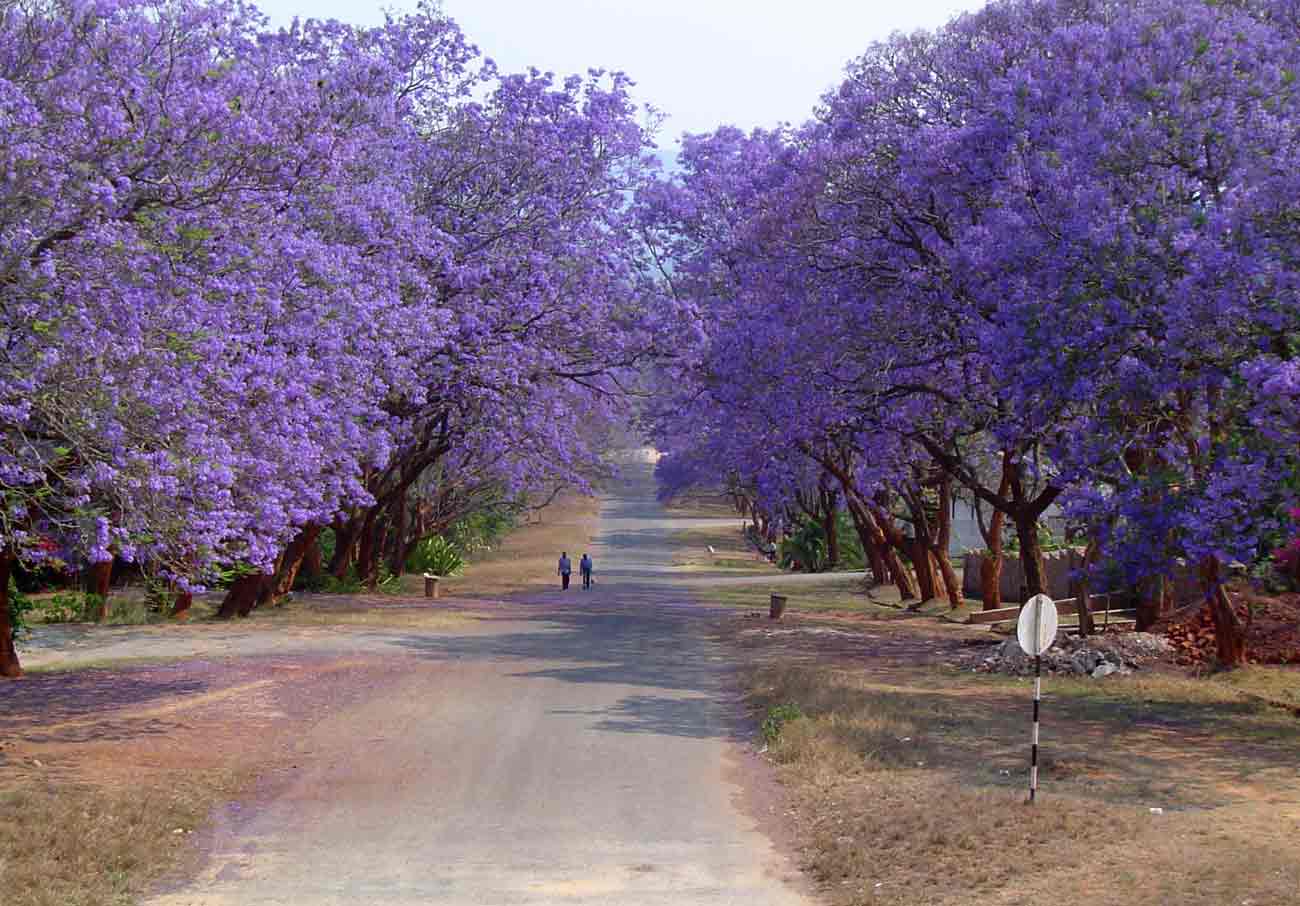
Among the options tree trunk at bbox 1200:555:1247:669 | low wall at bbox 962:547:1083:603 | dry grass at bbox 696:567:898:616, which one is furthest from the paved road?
low wall at bbox 962:547:1083:603

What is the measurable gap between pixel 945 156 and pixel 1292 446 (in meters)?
8.61

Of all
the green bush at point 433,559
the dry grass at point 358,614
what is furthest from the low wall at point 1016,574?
the green bush at point 433,559

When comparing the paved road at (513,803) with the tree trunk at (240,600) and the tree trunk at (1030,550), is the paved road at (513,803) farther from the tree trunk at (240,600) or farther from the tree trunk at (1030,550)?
the tree trunk at (240,600)

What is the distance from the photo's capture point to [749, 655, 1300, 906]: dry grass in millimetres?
9172

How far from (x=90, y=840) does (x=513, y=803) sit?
3.40 metres

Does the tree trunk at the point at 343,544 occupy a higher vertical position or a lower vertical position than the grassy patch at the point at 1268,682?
higher

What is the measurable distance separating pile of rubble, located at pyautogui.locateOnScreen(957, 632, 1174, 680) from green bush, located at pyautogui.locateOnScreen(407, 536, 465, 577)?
30.1m

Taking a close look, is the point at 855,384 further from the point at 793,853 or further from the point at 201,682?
the point at 793,853

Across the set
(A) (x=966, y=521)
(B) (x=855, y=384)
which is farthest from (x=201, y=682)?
(A) (x=966, y=521)

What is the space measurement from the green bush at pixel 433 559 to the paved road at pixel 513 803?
27325mm

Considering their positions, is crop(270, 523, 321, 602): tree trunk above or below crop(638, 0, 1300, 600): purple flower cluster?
below

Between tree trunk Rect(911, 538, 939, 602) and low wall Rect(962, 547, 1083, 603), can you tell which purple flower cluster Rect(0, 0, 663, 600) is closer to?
tree trunk Rect(911, 538, 939, 602)

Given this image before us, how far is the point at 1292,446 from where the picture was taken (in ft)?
43.2

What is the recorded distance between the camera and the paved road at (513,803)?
30.9ft
